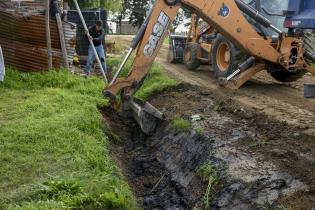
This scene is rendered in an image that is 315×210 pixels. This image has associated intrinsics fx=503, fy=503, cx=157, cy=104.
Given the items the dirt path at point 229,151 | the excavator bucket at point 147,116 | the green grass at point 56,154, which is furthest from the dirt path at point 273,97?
the green grass at point 56,154

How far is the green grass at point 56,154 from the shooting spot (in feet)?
17.6

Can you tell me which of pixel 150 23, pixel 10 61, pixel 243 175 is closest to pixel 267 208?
pixel 243 175

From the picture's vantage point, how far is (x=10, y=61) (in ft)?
39.2

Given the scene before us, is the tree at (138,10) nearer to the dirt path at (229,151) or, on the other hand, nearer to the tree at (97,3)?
the tree at (97,3)

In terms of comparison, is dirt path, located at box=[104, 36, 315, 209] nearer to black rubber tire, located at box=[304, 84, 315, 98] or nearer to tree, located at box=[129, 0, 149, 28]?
black rubber tire, located at box=[304, 84, 315, 98]

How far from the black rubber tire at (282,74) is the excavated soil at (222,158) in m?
1.35

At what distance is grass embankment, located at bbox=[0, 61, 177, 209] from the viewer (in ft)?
17.6

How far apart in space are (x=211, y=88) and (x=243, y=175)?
5201mm

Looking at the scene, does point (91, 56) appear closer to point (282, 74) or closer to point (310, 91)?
point (282, 74)

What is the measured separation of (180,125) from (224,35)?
2415 millimetres

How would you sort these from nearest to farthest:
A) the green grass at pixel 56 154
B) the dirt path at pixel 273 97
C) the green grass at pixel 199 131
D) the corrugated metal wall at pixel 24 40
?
1. the green grass at pixel 56 154
2. the green grass at pixel 199 131
3. the dirt path at pixel 273 97
4. the corrugated metal wall at pixel 24 40

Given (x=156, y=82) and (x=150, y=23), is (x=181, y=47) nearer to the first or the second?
(x=156, y=82)

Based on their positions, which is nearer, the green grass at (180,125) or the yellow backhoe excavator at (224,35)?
the green grass at (180,125)

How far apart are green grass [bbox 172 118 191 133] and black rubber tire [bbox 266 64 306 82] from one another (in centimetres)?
278
